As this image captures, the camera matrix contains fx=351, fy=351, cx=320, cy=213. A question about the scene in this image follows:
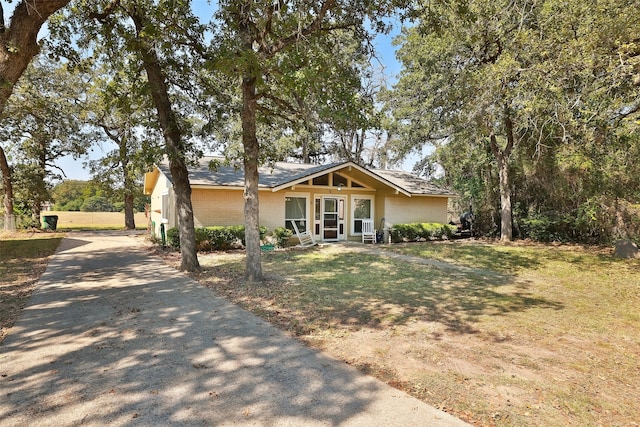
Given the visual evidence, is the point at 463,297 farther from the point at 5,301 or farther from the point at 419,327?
the point at 5,301

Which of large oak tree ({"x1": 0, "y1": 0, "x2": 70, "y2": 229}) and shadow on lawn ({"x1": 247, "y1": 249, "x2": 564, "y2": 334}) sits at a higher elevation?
large oak tree ({"x1": 0, "y1": 0, "x2": 70, "y2": 229})

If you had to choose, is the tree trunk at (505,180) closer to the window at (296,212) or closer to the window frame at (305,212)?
the window frame at (305,212)

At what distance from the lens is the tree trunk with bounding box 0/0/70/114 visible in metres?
4.91

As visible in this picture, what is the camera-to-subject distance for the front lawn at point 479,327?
10.5 ft

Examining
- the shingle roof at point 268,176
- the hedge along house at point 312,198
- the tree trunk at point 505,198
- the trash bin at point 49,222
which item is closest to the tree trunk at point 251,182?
the shingle roof at point 268,176

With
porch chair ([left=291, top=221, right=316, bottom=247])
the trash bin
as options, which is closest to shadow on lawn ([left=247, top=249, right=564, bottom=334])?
porch chair ([left=291, top=221, right=316, bottom=247])

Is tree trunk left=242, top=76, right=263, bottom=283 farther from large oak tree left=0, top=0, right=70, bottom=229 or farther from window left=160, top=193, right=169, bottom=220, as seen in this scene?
window left=160, top=193, right=169, bottom=220

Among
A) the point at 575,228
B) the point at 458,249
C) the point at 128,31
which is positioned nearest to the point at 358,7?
the point at 128,31

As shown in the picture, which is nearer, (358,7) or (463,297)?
(463,297)

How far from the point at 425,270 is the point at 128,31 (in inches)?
384

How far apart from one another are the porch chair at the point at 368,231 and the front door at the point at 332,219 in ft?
3.47

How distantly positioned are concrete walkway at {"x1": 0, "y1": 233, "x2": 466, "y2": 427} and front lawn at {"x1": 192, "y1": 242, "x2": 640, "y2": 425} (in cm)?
42

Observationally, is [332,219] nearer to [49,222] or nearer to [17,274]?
[17,274]

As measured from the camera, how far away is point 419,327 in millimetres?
5074
